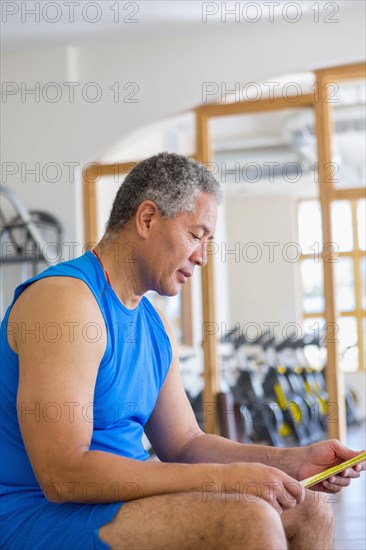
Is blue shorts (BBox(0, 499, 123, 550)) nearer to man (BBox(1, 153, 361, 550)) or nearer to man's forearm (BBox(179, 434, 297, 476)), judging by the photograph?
man (BBox(1, 153, 361, 550))

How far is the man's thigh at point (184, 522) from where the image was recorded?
1308 mm

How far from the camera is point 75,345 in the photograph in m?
1.38

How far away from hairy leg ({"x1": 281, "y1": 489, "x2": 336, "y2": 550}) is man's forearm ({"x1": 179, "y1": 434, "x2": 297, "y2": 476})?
9 cm

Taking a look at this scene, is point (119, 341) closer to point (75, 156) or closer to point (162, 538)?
point (162, 538)

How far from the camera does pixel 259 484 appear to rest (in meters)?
1.36

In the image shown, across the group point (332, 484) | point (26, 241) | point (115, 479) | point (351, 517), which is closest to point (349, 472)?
point (332, 484)

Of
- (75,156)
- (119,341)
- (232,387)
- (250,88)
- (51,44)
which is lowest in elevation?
(232,387)

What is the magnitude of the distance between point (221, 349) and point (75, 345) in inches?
292

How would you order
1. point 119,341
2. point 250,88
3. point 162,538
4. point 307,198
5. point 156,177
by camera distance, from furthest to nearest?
point 307,198 → point 250,88 → point 156,177 → point 119,341 → point 162,538

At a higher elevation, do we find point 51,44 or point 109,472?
point 51,44

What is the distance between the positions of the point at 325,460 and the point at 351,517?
7.17 feet

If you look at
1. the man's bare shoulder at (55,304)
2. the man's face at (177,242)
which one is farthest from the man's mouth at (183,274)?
the man's bare shoulder at (55,304)

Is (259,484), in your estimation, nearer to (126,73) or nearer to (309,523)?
(309,523)

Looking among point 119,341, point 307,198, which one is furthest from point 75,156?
point 307,198
